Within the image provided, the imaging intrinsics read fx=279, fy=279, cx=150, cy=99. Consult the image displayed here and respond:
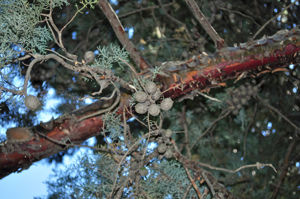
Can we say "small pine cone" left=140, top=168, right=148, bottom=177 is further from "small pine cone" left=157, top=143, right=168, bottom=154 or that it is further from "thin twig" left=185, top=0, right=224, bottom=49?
"thin twig" left=185, top=0, right=224, bottom=49

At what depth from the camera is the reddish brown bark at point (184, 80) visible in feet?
3.38

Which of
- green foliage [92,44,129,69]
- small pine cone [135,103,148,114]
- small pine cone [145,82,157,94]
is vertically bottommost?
small pine cone [135,103,148,114]

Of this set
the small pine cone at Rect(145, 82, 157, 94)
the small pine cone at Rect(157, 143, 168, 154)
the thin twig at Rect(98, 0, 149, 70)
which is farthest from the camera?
the thin twig at Rect(98, 0, 149, 70)

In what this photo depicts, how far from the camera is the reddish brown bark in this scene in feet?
3.38

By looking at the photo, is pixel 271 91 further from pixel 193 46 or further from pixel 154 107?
pixel 154 107

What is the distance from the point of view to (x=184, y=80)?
3.46 ft

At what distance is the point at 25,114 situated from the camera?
153 centimetres

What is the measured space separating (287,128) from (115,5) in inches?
60.0

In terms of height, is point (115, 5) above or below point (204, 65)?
above

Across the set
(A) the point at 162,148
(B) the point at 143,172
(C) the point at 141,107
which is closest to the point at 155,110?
(C) the point at 141,107

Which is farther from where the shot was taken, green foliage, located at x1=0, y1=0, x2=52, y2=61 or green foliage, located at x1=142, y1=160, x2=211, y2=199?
green foliage, located at x1=142, y1=160, x2=211, y2=199

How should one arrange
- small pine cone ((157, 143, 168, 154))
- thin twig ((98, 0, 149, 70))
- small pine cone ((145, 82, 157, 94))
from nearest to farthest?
small pine cone ((145, 82, 157, 94)) < small pine cone ((157, 143, 168, 154)) < thin twig ((98, 0, 149, 70))

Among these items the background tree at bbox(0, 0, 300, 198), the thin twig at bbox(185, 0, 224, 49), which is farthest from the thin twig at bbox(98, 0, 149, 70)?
the thin twig at bbox(185, 0, 224, 49)

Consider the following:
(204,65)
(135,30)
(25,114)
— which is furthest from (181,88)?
(135,30)
